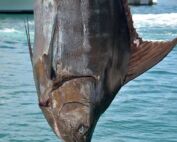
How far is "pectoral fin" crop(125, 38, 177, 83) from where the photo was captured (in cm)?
212

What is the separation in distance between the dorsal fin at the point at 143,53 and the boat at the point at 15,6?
27.3 metres

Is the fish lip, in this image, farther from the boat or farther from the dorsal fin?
the boat

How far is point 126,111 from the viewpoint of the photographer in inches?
325

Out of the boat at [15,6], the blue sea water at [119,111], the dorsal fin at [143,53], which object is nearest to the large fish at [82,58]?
the dorsal fin at [143,53]

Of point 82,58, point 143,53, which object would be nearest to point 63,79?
point 82,58

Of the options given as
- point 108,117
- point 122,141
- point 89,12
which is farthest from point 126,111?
point 89,12

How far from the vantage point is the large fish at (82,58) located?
2.10 metres

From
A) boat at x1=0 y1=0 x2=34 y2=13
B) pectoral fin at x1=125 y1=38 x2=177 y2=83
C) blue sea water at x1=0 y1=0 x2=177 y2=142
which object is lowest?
boat at x1=0 y1=0 x2=34 y2=13

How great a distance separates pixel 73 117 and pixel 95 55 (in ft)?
0.77

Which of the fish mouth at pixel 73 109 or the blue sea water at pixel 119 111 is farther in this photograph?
the blue sea water at pixel 119 111

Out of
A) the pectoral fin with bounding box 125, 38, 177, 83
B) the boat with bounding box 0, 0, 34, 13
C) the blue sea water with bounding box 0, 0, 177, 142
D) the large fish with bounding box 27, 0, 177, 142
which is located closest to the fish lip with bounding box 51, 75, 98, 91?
the large fish with bounding box 27, 0, 177, 142

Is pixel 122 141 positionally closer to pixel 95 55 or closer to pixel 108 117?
pixel 108 117

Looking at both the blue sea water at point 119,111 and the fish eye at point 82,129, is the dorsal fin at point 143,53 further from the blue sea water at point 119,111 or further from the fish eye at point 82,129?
the blue sea water at point 119,111

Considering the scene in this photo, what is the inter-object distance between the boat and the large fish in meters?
27.2
